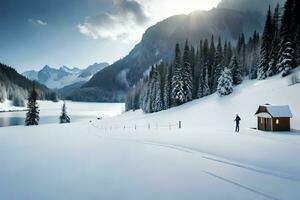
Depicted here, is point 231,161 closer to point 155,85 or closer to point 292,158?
point 292,158

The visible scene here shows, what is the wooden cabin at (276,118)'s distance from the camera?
30.8m

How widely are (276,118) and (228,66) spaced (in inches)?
1673

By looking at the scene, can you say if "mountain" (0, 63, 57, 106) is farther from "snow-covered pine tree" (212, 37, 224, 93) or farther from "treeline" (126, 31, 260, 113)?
"snow-covered pine tree" (212, 37, 224, 93)

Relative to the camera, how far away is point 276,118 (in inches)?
1222

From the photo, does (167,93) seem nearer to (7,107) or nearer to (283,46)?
(283,46)

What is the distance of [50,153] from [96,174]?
845 centimetres

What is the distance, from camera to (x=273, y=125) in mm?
31000

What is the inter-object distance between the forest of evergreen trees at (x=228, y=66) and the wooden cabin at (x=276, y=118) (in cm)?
2032

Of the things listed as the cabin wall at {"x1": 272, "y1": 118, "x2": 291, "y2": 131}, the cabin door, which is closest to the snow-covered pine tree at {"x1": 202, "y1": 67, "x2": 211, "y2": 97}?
the cabin door

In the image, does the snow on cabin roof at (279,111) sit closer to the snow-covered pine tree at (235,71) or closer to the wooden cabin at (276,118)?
the wooden cabin at (276,118)

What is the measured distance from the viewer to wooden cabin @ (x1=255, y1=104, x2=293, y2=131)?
30844 millimetres

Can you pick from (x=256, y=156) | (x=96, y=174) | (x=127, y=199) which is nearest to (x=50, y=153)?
(x=96, y=174)

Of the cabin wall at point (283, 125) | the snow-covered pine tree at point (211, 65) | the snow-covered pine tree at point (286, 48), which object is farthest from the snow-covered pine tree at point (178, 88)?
the cabin wall at point (283, 125)

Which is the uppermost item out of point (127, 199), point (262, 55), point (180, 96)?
point (262, 55)
